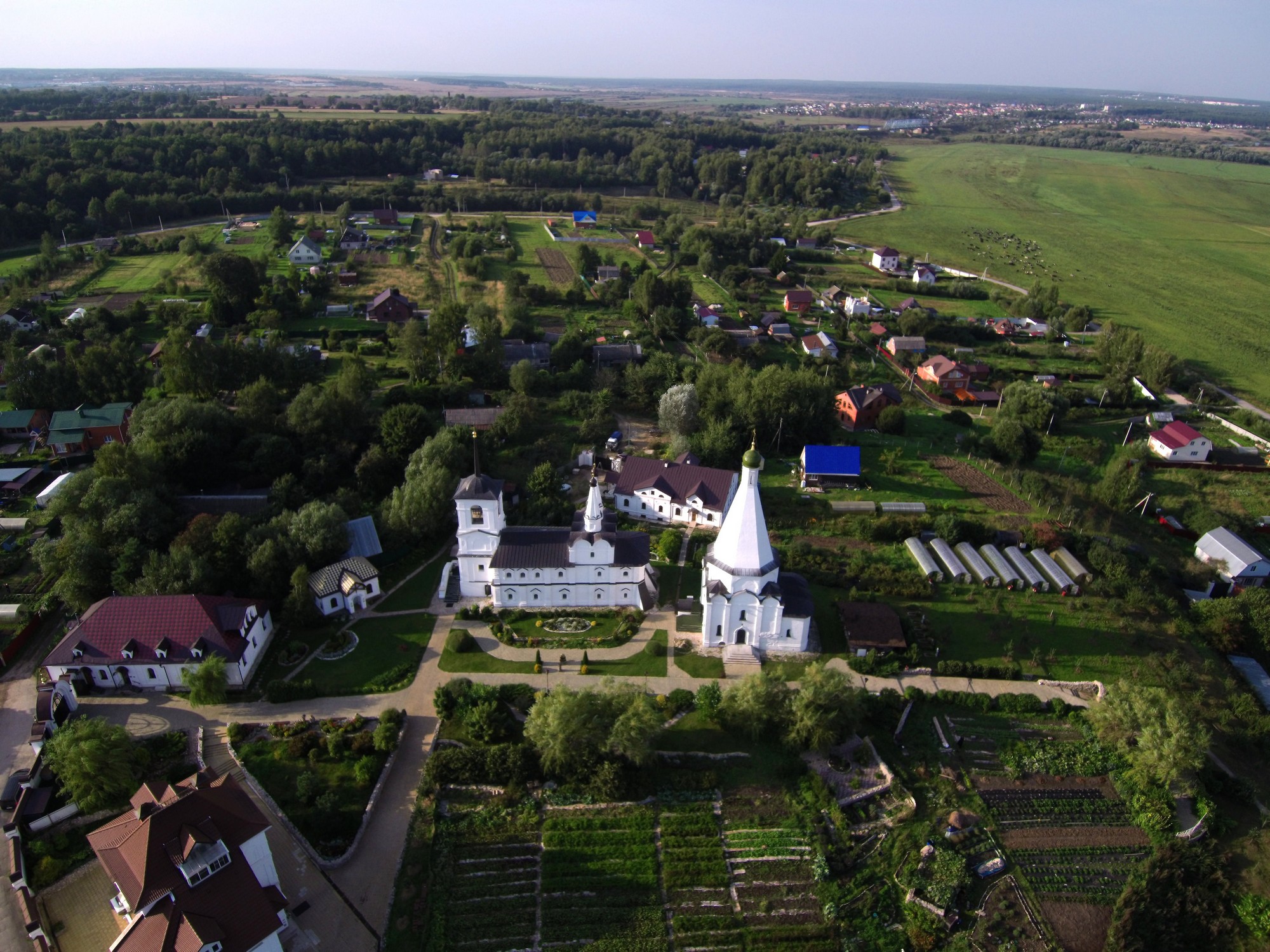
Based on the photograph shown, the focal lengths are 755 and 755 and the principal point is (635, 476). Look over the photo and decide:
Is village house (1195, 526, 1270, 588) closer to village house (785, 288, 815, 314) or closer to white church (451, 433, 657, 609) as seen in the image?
white church (451, 433, 657, 609)

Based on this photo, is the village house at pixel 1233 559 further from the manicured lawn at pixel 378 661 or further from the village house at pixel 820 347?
the manicured lawn at pixel 378 661

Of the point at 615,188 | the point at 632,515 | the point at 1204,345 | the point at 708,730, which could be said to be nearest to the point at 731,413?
the point at 632,515

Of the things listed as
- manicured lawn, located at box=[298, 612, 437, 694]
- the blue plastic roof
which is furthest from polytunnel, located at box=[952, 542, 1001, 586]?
manicured lawn, located at box=[298, 612, 437, 694]

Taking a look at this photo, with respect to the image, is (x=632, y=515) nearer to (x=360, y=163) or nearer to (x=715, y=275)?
(x=715, y=275)

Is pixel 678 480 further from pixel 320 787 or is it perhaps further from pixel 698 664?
pixel 320 787

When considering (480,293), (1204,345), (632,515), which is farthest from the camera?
(480,293)

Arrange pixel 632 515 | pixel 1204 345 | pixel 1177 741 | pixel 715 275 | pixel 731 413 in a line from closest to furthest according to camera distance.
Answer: pixel 1177 741, pixel 632 515, pixel 731 413, pixel 1204 345, pixel 715 275

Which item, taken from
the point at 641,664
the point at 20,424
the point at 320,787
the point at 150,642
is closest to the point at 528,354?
the point at 20,424
